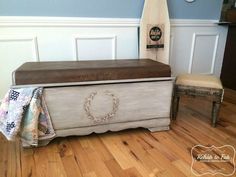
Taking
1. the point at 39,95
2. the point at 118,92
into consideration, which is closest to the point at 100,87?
the point at 118,92

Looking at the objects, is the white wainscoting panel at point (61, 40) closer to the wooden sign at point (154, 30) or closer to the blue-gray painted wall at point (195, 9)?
the wooden sign at point (154, 30)

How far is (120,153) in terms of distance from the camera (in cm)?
139

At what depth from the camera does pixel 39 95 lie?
1.33 metres

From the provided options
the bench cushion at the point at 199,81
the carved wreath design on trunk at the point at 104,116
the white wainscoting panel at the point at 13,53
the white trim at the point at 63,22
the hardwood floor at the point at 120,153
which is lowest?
the hardwood floor at the point at 120,153

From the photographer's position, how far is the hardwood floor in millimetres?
1224

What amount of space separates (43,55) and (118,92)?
0.80 metres

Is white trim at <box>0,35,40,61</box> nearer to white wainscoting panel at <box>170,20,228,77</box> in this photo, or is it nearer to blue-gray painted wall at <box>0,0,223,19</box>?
blue-gray painted wall at <box>0,0,223,19</box>

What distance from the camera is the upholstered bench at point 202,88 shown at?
165 centimetres

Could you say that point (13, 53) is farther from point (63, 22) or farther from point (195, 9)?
point (195, 9)

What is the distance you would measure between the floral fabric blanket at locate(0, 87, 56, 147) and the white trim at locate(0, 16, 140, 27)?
0.66m

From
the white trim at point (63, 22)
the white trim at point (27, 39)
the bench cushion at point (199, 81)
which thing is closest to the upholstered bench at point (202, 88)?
the bench cushion at point (199, 81)

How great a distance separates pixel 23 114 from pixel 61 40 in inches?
31.3

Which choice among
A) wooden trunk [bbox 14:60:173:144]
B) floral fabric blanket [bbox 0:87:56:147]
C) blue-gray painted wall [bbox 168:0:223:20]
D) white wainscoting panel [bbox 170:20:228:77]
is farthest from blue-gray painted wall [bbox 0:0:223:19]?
floral fabric blanket [bbox 0:87:56:147]

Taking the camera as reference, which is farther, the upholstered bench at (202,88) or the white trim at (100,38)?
the white trim at (100,38)
